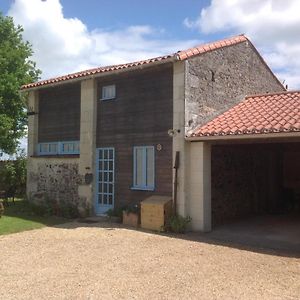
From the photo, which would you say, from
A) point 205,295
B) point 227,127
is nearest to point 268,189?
point 227,127

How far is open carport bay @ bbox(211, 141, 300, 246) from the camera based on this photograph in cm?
1212

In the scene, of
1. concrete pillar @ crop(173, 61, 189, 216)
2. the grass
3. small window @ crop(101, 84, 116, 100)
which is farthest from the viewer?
small window @ crop(101, 84, 116, 100)

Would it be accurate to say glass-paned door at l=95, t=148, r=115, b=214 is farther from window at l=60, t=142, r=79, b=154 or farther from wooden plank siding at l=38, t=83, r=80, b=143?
wooden plank siding at l=38, t=83, r=80, b=143

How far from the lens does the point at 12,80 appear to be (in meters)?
20.5

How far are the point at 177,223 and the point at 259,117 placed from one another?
3667mm

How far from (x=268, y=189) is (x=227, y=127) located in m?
5.58

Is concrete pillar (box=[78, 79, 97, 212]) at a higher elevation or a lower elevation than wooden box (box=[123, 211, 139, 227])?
higher

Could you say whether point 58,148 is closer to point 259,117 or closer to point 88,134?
point 88,134

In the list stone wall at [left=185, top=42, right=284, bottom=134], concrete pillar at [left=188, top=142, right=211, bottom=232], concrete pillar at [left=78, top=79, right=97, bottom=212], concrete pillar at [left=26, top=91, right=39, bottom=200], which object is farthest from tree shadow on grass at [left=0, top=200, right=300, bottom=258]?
stone wall at [left=185, top=42, right=284, bottom=134]

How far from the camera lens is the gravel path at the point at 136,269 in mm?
5839

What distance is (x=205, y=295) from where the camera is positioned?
5719mm

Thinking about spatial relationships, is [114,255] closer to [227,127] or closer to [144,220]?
[144,220]

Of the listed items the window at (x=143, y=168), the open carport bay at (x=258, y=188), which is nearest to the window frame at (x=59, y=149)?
the window at (x=143, y=168)

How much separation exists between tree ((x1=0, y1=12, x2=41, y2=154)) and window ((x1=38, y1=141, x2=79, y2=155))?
194 inches
